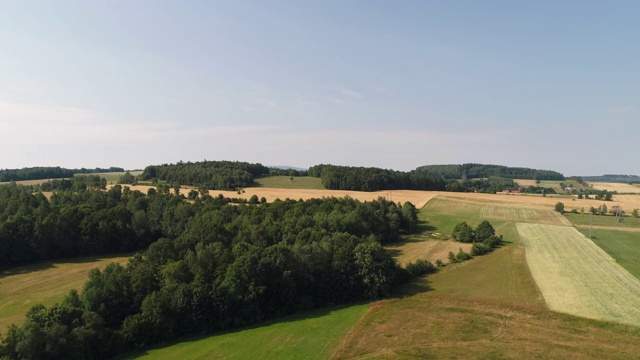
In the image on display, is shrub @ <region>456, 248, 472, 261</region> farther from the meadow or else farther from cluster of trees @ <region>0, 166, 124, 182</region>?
cluster of trees @ <region>0, 166, 124, 182</region>

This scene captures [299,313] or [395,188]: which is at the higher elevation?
[395,188]

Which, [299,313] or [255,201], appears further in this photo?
[255,201]

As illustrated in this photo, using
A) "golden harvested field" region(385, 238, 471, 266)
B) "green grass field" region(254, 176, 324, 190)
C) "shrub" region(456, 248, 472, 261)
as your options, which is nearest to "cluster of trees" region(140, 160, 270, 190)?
"green grass field" region(254, 176, 324, 190)

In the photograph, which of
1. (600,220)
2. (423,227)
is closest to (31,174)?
(423,227)

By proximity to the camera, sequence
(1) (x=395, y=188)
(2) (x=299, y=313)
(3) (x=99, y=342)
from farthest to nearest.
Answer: (1) (x=395, y=188) → (2) (x=299, y=313) → (3) (x=99, y=342)

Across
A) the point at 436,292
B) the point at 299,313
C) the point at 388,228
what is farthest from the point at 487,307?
the point at 388,228

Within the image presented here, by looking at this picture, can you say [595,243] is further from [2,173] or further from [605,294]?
[2,173]

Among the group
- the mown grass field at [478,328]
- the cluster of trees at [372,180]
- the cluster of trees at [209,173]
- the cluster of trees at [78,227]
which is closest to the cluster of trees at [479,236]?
the mown grass field at [478,328]

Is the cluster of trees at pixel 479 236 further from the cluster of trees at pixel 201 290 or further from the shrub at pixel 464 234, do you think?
the cluster of trees at pixel 201 290
